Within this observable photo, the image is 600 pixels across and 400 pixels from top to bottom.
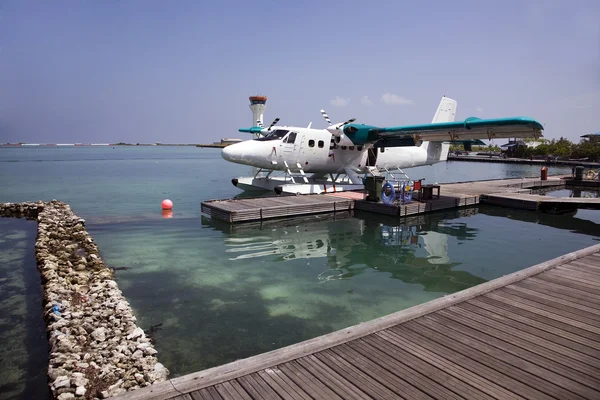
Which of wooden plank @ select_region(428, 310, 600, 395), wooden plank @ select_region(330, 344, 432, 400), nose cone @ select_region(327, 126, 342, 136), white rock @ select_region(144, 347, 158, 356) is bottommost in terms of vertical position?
white rock @ select_region(144, 347, 158, 356)

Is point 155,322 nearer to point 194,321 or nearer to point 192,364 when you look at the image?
point 194,321

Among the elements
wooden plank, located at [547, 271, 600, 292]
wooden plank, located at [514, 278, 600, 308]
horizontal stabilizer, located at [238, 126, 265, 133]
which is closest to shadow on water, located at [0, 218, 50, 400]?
wooden plank, located at [514, 278, 600, 308]

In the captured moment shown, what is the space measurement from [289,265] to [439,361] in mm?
5171

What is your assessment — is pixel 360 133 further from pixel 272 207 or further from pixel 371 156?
pixel 272 207

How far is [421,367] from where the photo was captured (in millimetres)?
3488

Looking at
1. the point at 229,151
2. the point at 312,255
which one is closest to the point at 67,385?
the point at 312,255

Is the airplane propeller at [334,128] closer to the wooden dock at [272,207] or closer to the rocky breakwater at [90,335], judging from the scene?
the wooden dock at [272,207]

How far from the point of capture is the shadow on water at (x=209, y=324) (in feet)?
16.1

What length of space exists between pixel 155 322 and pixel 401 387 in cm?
392

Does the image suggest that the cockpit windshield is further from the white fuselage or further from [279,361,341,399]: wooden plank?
[279,361,341,399]: wooden plank

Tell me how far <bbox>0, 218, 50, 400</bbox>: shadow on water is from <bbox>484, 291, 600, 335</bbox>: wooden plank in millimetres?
5436

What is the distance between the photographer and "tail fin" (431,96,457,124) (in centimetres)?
2162

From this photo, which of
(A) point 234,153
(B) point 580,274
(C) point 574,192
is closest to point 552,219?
(B) point 580,274

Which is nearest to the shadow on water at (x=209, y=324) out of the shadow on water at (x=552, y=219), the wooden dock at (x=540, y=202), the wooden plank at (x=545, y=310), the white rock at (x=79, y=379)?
the white rock at (x=79, y=379)
